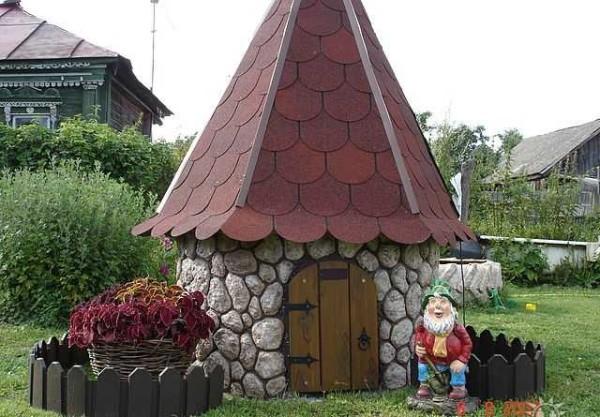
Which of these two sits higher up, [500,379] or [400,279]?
[400,279]

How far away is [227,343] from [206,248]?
30.6 inches

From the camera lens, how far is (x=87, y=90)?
1644cm

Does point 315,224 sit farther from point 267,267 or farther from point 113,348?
point 113,348

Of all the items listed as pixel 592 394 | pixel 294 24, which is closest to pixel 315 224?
pixel 294 24

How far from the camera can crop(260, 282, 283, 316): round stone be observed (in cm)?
530

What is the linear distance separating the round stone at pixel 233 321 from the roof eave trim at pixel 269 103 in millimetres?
868

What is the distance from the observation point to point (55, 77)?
1633cm

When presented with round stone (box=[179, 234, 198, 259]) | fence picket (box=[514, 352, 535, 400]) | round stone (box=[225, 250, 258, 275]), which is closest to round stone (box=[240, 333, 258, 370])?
round stone (box=[225, 250, 258, 275])

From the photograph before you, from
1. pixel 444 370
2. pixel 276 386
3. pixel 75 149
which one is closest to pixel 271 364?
pixel 276 386

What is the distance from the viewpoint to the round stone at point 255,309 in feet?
17.5

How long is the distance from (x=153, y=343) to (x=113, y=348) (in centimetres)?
30

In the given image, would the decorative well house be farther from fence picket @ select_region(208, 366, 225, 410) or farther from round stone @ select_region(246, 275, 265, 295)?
fence picket @ select_region(208, 366, 225, 410)

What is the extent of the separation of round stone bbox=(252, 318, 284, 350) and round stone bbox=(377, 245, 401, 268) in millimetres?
937

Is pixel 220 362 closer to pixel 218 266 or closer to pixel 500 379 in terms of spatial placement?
pixel 218 266
